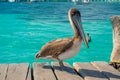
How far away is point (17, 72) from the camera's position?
12.6 feet

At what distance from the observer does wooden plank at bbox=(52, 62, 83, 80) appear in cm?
368

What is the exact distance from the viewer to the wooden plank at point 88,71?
3.70 m

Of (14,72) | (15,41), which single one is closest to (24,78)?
(14,72)

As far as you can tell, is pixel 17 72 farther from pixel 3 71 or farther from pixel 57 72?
pixel 57 72

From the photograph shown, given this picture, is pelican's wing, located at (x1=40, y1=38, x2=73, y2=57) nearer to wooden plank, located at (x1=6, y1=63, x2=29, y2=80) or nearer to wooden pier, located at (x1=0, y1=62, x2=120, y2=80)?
wooden pier, located at (x1=0, y1=62, x2=120, y2=80)

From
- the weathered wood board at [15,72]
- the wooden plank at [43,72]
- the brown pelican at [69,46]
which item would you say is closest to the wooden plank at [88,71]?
the brown pelican at [69,46]

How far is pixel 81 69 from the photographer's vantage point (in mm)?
4043

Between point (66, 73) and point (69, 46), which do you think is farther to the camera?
point (69, 46)

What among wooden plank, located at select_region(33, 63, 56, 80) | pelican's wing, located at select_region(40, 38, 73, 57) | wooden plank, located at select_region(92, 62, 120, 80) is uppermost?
pelican's wing, located at select_region(40, 38, 73, 57)

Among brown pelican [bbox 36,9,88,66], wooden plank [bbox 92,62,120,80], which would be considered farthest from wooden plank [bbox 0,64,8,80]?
wooden plank [bbox 92,62,120,80]

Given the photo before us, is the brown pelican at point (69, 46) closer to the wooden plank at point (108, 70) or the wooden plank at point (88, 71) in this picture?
the wooden plank at point (88, 71)

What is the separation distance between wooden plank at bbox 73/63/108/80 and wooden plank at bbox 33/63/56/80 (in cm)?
33

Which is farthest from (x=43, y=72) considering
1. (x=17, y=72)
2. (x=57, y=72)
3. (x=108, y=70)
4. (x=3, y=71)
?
(x=108, y=70)

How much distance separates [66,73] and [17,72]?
0.53 metres
